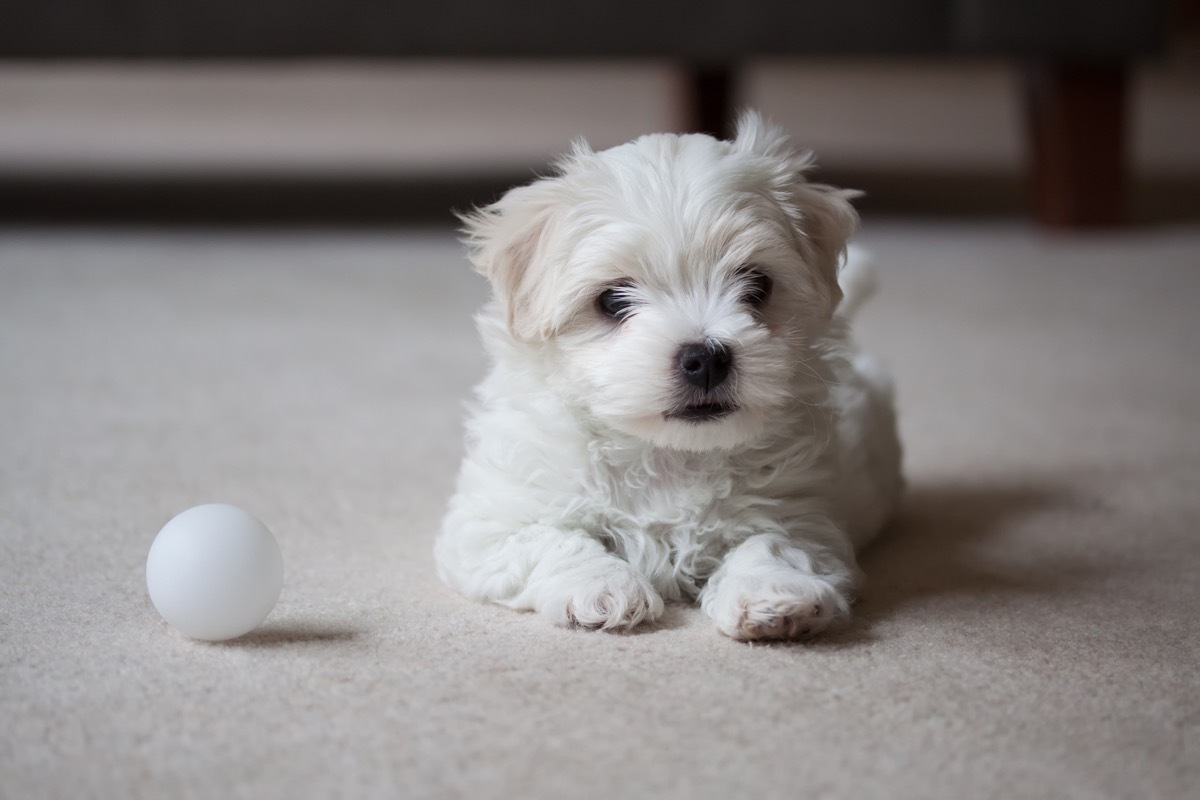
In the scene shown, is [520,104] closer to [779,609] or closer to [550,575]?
[550,575]

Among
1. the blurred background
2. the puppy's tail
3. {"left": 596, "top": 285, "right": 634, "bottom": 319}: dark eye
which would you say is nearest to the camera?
{"left": 596, "top": 285, "right": 634, "bottom": 319}: dark eye

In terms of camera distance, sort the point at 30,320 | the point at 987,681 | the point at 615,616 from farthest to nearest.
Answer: the point at 30,320 < the point at 615,616 < the point at 987,681

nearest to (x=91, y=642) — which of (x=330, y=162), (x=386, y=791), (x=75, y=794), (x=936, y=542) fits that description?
(x=75, y=794)

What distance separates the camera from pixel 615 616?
4.63 feet

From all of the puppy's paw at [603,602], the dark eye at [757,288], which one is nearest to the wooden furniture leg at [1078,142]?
the dark eye at [757,288]

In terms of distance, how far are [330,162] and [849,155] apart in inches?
98.8

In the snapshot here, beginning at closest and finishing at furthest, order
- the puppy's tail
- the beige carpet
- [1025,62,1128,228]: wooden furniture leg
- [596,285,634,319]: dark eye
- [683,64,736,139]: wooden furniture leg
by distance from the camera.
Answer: the beige carpet → [596,285,634,319]: dark eye → the puppy's tail → [1025,62,1128,228]: wooden furniture leg → [683,64,736,139]: wooden furniture leg

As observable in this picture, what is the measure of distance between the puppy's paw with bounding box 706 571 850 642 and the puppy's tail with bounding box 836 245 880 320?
56cm

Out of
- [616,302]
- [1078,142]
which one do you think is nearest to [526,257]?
[616,302]

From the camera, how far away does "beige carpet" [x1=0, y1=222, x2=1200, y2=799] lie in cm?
112

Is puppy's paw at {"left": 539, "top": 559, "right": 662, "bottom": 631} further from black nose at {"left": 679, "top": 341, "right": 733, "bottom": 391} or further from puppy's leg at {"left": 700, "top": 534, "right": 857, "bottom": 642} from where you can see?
black nose at {"left": 679, "top": 341, "right": 733, "bottom": 391}

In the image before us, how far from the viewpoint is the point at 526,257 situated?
5.04 feet

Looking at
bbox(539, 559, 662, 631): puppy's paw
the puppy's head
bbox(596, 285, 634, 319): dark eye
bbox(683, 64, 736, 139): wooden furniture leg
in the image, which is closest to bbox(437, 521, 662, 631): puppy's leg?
bbox(539, 559, 662, 631): puppy's paw

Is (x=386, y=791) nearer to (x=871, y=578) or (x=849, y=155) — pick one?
(x=871, y=578)
